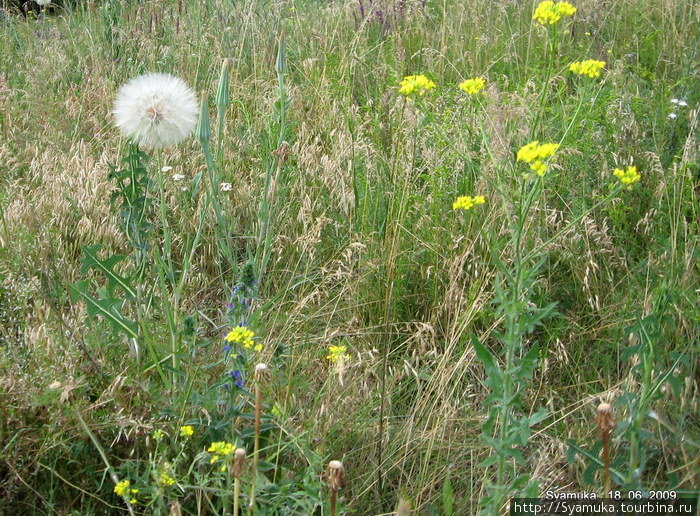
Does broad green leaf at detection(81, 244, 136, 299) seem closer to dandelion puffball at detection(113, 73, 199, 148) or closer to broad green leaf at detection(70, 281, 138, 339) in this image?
broad green leaf at detection(70, 281, 138, 339)

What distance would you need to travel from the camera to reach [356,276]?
2191 mm

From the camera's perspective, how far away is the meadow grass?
58.6 inches

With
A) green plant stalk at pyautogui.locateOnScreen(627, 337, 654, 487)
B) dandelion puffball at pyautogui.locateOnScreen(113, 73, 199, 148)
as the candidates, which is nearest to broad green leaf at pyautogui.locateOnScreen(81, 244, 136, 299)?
dandelion puffball at pyautogui.locateOnScreen(113, 73, 199, 148)

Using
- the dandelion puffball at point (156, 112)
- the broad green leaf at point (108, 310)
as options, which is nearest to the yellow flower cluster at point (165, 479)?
the broad green leaf at point (108, 310)

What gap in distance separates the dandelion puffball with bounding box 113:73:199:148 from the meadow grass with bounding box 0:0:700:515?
0.09 meters

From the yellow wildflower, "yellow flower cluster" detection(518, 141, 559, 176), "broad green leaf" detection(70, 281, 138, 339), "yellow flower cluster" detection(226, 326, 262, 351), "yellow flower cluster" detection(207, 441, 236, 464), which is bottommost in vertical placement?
the yellow wildflower

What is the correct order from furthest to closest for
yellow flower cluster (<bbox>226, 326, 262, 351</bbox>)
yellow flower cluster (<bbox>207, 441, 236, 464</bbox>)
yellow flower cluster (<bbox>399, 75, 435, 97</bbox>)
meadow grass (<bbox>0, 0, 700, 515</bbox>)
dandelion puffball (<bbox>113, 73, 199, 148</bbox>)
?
dandelion puffball (<bbox>113, 73, 199, 148</bbox>) → yellow flower cluster (<bbox>399, 75, 435, 97</bbox>) → meadow grass (<bbox>0, 0, 700, 515</bbox>) → yellow flower cluster (<bbox>226, 326, 262, 351</bbox>) → yellow flower cluster (<bbox>207, 441, 236, 464</bbox>)

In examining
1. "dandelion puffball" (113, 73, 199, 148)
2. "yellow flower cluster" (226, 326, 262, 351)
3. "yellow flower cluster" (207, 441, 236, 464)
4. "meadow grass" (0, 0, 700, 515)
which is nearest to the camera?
"yellow flower cluster" (207, 441, 236, 464)

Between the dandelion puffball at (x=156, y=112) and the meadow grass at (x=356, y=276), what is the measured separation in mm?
88

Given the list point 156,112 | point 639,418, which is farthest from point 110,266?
point 639,418

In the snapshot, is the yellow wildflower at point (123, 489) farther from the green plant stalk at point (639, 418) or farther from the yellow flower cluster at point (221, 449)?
the green plant stalk at point (639, 418)

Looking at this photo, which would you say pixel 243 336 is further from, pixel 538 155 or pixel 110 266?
pixel 538 155

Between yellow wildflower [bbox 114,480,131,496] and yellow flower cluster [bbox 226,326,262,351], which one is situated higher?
yellow flower cluster [bbox 226,326,262,351]

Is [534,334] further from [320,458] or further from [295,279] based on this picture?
[320,458]
